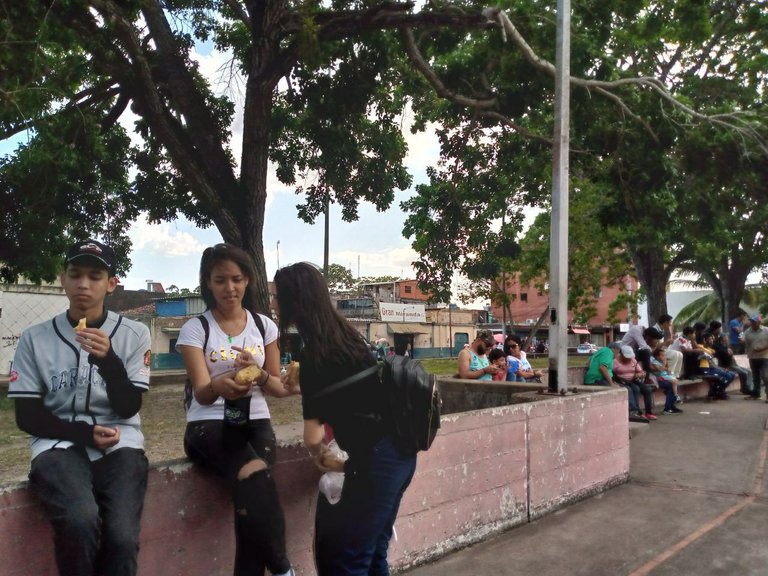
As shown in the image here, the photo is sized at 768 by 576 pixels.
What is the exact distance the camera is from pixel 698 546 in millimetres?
4488

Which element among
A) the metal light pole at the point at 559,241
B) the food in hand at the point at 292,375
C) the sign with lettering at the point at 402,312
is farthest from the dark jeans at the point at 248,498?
the sign with lettering at the point at 402,312

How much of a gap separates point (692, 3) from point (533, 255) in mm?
16335

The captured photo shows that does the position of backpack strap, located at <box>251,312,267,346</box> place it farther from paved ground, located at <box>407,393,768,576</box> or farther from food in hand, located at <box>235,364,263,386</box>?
paved ground, located at <box>407,393,768,576</box>

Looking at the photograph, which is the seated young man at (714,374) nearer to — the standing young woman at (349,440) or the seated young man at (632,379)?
the seated young man at (632,379)

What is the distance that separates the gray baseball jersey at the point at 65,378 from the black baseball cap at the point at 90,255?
0.79ft

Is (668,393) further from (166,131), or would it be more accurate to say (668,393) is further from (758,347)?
(166,131)

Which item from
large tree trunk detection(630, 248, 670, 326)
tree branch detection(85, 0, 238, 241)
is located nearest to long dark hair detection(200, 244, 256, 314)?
tree branch detection(85, 0, 238, 241)

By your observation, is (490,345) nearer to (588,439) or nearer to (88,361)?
(588,439)

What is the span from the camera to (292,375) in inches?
112

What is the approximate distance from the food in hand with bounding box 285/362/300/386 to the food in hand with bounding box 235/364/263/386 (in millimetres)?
191

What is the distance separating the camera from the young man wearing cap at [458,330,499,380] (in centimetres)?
886

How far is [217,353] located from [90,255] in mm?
673

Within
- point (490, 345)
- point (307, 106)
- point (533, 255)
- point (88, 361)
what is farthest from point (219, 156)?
point (533, 255)

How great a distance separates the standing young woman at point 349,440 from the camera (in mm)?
2455
